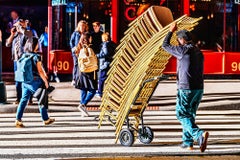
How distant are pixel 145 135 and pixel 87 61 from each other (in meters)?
3.71

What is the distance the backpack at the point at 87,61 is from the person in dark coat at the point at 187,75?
4.34 meters

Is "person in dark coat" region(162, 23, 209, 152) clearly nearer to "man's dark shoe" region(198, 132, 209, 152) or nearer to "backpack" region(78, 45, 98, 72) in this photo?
"man's dark shoe" region(198, 132, 209, 152)

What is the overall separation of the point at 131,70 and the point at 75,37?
5.65 meters

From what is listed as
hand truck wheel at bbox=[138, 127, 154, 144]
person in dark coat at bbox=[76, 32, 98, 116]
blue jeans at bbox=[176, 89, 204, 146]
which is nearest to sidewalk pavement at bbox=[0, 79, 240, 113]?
person in dark coat at bbox=[76, 32, 98, 116]

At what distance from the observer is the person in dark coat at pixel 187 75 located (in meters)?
10.7

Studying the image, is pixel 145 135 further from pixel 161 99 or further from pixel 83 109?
pixel 161 99

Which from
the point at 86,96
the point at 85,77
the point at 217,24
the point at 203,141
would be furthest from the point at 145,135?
the point at 217,24

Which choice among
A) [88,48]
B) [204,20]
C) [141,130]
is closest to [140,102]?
[141,130]

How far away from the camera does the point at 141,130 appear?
11.7m

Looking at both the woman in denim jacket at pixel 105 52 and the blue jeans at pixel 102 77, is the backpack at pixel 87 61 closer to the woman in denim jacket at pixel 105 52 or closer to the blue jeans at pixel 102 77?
the woman in denim jacket at pixel 105 52

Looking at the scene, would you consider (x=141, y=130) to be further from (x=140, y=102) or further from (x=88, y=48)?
(x=88, y=48)

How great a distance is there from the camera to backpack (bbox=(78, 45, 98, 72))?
1496 centimetres

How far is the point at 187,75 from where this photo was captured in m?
10.8

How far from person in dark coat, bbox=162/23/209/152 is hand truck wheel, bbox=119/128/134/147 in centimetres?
85
